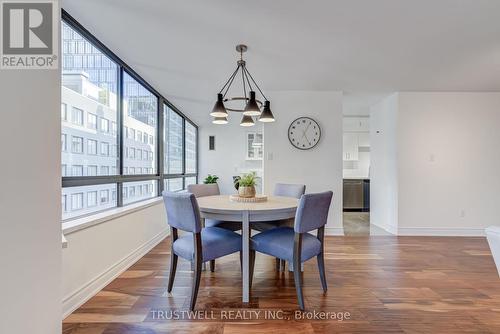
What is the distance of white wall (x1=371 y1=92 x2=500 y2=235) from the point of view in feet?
13.1

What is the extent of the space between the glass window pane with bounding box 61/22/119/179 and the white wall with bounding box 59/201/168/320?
0.41m

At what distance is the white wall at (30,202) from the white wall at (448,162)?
4.34 meters

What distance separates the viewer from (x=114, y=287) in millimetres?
2264

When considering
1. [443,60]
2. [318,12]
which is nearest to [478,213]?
[443,60]

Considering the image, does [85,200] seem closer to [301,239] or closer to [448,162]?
[301,239]

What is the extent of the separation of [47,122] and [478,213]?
5.39m

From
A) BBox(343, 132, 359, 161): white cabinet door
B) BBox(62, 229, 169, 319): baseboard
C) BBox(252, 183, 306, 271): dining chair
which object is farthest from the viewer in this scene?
BBox(343, 132, 359, 161): white cabinet door

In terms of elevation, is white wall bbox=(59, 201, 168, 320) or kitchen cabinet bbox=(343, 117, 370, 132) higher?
kitchen cabinet bbox=(343, 117, 370, 132)

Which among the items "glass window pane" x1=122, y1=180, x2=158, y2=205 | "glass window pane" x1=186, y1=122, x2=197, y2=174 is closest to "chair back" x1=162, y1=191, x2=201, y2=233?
"glass window pane" x1=122, y1=180, x2=158, y2=205

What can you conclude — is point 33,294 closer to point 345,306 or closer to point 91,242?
point 91,242

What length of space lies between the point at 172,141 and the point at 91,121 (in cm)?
253

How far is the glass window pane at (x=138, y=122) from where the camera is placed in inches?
122

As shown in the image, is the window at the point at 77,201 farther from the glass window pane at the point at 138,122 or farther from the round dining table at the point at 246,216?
the round dining table at the point at 246,216

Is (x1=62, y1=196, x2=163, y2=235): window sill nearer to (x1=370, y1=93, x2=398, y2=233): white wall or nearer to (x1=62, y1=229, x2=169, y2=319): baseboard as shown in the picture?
(x1=62, y1=229, x2=169, y2=319): baseboard
